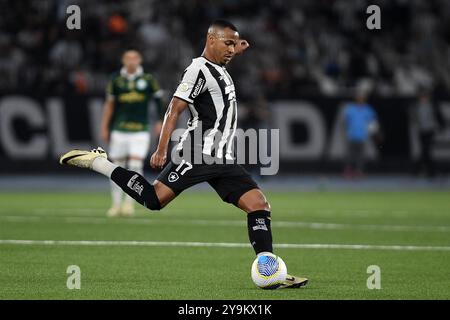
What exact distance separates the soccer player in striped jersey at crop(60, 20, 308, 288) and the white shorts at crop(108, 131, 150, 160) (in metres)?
8.19

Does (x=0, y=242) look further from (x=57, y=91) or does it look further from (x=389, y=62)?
(x=389, y=62)

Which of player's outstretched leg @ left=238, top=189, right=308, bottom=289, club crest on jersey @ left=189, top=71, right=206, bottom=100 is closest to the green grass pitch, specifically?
player's outstretched leg @ left=238, top=189, right=308, bottom=289

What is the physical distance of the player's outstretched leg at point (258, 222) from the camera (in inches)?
424

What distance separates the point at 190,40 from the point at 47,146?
5.10 meters

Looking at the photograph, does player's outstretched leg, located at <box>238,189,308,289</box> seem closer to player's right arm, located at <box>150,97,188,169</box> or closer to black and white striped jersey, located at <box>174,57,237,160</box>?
black and white striped jersey, located at <box>174,57,237,160</box>

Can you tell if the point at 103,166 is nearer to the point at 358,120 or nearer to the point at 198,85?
the point at 198,85

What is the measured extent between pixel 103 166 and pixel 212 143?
4.37 feet

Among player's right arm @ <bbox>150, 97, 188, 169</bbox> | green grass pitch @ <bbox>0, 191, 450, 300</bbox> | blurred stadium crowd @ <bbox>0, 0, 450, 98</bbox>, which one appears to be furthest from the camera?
blurred stadium crowd @ <bbox>0, 0, 450, 98</bbox>

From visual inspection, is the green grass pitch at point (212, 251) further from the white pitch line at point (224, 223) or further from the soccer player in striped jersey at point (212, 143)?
the soccer player in striped jersey at point (212, 143)

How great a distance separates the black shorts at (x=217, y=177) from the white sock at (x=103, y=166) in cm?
86

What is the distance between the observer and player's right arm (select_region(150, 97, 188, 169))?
10.7 metres

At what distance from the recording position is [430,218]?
19.1 m

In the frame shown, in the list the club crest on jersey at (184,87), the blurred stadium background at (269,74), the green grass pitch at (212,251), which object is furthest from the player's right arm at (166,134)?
the blurred stadium background at (269,74)

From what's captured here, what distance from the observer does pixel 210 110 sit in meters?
10.9
